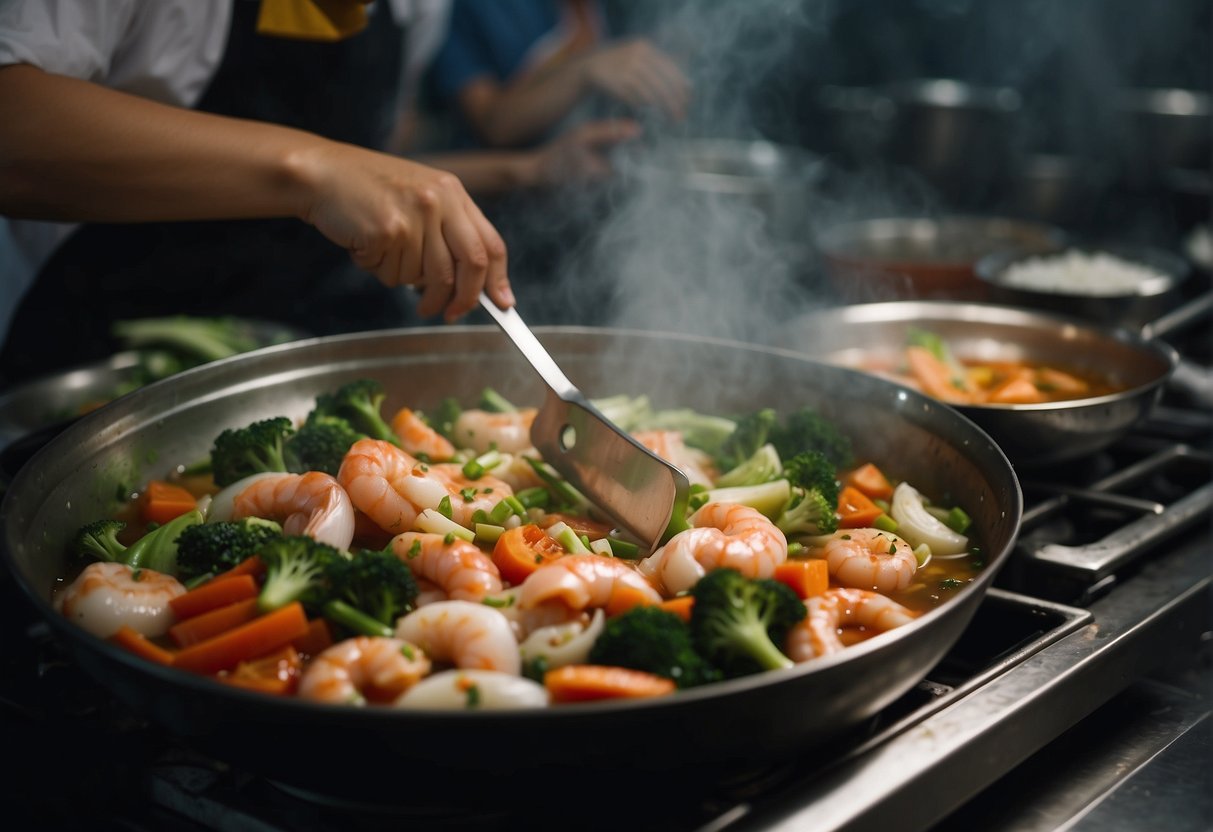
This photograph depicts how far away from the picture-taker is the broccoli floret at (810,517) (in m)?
1.96

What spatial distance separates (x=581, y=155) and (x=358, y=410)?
6.91ft

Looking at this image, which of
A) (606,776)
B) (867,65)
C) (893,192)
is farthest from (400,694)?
(867,65)

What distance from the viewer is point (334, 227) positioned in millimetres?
1886

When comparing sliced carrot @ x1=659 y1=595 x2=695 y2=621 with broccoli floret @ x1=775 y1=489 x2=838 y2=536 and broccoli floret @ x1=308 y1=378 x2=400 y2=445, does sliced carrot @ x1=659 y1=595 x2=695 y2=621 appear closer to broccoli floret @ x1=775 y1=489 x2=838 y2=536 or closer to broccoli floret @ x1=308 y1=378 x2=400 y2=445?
broccoli floret @ x1=775 y1=489 x2=838 y2=536

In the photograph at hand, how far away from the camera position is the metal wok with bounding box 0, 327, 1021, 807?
1.17 metres

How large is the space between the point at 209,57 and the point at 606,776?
2.09 metres

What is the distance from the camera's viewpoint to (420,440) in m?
2.21

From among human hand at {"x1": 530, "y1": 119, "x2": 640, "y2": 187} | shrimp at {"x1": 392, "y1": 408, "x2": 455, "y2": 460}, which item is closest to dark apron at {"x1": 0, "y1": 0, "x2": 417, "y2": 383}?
human hand at {"x1": 530, "y1": 119, "x2": 640, "y2": 187}

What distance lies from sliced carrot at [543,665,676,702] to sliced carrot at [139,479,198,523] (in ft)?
3.14

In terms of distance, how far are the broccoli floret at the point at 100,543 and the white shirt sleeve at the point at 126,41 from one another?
2.80ft

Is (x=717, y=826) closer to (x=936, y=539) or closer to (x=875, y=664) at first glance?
(x=875, y=664)

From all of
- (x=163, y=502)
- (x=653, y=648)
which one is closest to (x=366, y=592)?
(x=653, y=648)

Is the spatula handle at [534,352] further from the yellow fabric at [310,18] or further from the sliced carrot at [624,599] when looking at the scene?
the yellow fabric at [310,18]

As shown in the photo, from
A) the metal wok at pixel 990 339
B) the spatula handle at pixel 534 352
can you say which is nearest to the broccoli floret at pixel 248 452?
the spatula handle at pixel 534 352
